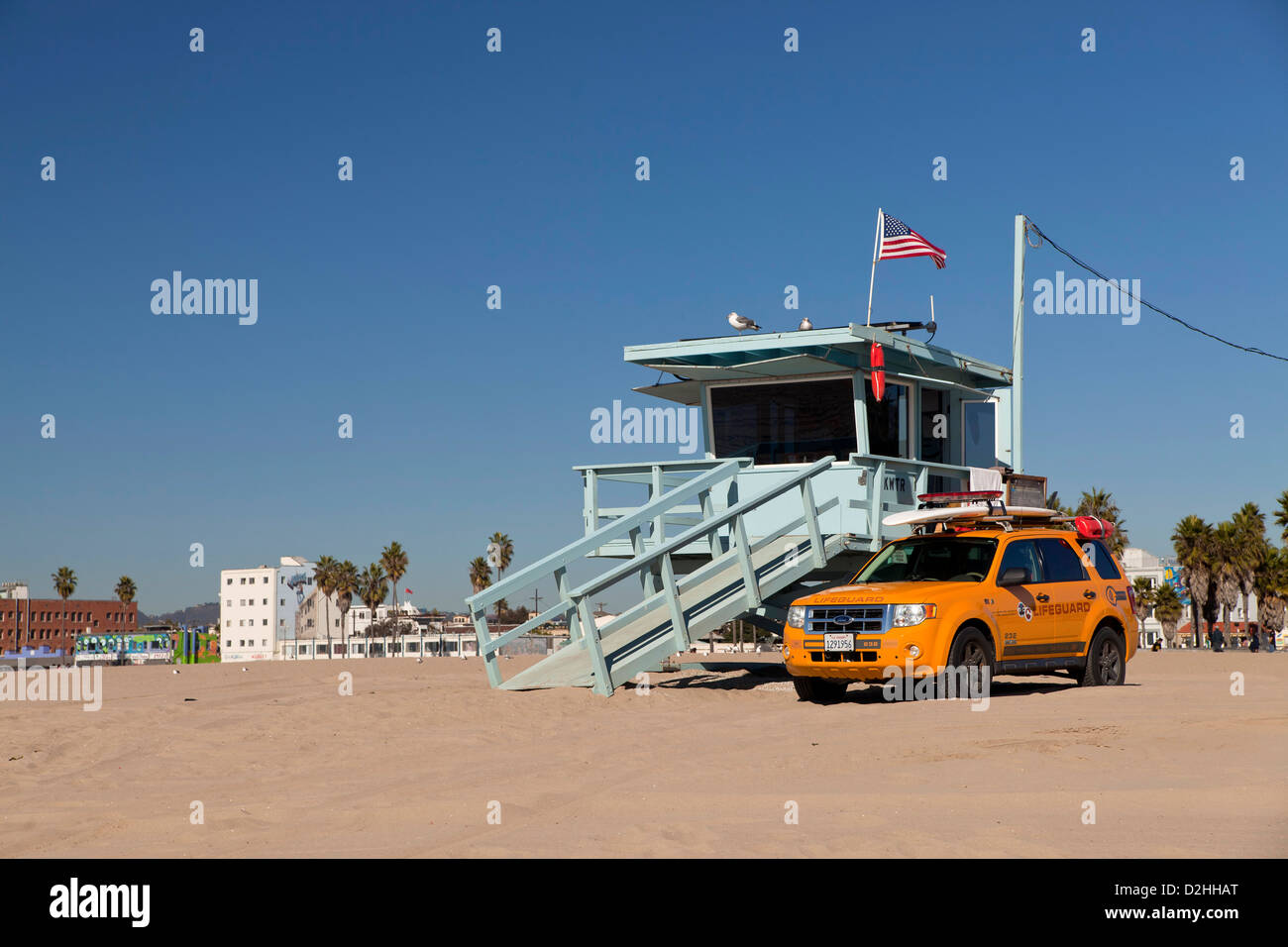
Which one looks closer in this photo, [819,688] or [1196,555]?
[819,688]

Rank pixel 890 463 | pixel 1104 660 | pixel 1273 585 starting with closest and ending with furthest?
1. pixel 1104 660
2. pixel 890 463
3. pixel 1273 585

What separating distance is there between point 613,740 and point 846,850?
4.56m

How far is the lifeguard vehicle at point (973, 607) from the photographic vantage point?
11484 millimetres

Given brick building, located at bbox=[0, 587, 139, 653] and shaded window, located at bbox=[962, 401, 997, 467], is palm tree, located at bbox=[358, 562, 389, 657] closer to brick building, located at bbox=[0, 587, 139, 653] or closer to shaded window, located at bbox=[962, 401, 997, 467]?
brick building, located at bbox=[0, 587, 139, 653]

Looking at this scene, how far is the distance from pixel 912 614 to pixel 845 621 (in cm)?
70

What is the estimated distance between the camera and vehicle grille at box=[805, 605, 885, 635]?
11653 millimetres

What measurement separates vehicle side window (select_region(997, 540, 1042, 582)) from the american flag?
737 cm

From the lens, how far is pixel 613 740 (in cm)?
1002

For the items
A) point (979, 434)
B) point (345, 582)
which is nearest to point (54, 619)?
point (345, 582)

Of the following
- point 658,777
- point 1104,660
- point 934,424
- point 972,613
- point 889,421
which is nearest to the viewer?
point 658,777

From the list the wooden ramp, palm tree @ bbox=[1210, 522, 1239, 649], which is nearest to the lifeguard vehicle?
the wooden ramp

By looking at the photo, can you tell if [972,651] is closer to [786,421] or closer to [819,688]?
[819,688]

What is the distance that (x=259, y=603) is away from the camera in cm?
14000
